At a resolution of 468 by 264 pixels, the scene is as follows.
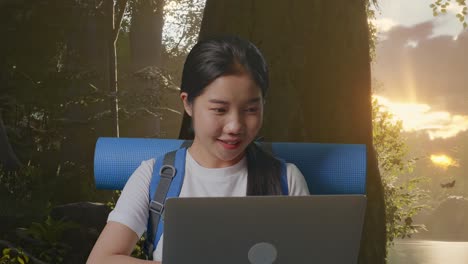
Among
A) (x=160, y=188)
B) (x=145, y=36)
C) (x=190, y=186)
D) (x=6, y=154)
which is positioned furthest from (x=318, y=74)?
(x=145, y=36)

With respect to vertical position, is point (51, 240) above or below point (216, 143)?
below

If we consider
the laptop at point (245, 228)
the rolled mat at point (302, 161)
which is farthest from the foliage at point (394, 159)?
the laptop at point (245, 228)

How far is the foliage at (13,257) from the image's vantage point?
7102 millimetres

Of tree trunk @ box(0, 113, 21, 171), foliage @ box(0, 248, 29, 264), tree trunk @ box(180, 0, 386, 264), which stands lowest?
foliage @ box(0, 248, 29, 264)

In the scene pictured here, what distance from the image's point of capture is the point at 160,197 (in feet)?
7.22

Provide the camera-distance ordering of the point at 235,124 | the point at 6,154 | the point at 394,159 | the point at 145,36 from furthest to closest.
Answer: the point at 145,36 → the point at 394,159 → the point at 6,154 → the point at 235,124

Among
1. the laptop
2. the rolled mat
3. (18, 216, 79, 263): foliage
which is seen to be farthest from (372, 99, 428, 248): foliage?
the laptop

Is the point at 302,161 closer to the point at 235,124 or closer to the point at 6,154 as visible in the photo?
the point at 235,124

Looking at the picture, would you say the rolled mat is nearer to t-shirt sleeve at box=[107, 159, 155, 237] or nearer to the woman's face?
t-shirt sleeve at box=[107, 159, 155, 237]

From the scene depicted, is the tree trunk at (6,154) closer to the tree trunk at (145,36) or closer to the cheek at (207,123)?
the cheek at (207,123)

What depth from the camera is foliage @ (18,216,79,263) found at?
25.1 feet

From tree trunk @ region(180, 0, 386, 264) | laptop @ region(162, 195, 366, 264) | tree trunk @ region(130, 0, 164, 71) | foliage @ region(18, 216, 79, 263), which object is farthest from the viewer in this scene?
tree trunk @ region(130, 0, 164, 71)

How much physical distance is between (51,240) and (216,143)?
589 centimetres

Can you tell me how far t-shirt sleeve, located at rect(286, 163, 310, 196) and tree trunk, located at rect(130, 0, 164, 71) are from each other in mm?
18338
